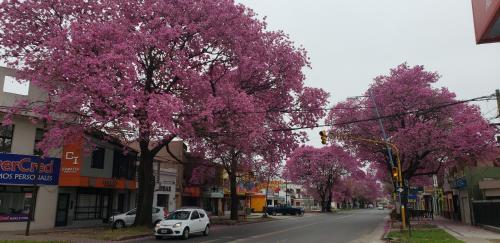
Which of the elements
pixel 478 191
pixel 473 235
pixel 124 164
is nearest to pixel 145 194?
pixel 124 164

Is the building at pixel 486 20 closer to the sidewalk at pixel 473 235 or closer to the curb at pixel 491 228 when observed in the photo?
the sidewalk at pixel 473 235

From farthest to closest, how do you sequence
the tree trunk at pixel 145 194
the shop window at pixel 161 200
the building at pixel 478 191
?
the shop window at pixel 161 200, the building at pixel 478 191, the tree trunk at pixel 145 194

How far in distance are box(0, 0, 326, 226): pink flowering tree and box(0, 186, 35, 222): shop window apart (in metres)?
5.68

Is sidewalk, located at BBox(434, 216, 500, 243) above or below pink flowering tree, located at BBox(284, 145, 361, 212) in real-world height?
below

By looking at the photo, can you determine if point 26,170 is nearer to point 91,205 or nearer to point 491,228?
point 91,205

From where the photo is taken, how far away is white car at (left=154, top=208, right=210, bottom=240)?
21609 mm

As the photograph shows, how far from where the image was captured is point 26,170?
84.9ft

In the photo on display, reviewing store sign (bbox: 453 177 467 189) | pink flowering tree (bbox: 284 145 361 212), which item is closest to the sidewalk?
store sign (bbox: 453 177 467 189)

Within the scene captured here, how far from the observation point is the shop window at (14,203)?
82.3ft

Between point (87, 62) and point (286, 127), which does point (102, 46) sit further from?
point (286, 127)

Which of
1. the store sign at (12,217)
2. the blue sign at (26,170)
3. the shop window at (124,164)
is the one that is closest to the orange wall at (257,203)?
the shop window at (124,164)

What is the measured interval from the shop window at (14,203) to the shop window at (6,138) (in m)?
2.25

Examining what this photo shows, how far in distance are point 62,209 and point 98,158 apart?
4.29m

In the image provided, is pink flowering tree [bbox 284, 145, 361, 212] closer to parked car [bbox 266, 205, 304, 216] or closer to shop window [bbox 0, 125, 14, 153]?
parked car [bbox 266, 205, 304, 216]
